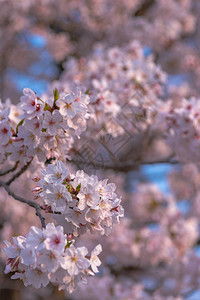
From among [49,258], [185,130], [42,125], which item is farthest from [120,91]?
[49,258]

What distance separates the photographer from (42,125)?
2184mm

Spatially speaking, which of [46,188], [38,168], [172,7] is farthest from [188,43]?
[46,188]

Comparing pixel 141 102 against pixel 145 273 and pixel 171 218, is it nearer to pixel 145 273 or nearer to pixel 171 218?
pixel 171 218

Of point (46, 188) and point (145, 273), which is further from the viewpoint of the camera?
point (145, 273)

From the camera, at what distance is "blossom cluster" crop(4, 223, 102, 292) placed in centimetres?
158

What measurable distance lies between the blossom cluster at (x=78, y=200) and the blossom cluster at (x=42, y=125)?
0.40 metres

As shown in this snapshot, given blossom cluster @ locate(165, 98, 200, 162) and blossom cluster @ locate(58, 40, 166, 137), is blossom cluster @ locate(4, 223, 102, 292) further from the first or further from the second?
blossom cluster @ locate(165, 98, 200, 162)

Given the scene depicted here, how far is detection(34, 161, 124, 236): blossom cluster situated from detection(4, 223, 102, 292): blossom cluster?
16 centimetres

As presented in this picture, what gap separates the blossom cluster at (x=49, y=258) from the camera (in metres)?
1.58

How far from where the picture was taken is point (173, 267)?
671 cm

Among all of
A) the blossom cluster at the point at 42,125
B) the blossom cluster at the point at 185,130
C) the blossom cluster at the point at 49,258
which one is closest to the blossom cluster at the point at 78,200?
the blossom cluster at the point at 49,258

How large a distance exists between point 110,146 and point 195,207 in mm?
5193

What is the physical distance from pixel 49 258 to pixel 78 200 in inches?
12.5

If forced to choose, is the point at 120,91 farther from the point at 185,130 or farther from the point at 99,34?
the point at 99,34
